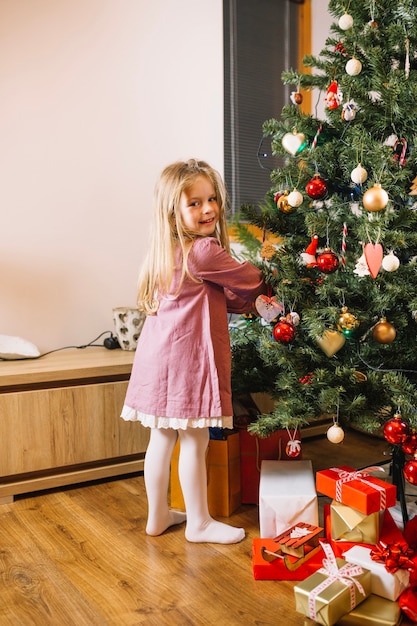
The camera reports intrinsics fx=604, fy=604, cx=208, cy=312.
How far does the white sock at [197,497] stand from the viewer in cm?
161

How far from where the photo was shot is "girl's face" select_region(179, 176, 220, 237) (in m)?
1.62

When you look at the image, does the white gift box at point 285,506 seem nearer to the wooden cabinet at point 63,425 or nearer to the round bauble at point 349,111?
the wooden cabinet at point 63,425

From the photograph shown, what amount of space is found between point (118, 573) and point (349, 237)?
1033 mm

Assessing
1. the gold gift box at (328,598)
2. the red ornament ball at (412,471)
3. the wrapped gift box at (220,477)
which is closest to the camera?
the gold gift box at (328,598)

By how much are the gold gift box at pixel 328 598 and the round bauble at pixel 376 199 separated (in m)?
0.80

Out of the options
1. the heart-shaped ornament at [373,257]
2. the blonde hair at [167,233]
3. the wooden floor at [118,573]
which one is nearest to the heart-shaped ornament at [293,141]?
the blonde hair at [167,233]

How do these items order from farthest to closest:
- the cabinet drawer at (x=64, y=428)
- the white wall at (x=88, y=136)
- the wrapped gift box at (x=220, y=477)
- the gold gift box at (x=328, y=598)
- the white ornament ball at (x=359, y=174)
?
the white wall at (x=88, y=136), the cabinet drawer at (x=64, y=428), the wrapped gift box at (x=220, y=477), the white ornament ball at (x=359, y=174), the gold gift box at (x=328, y=598)

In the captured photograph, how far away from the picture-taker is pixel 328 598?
1.18 metres

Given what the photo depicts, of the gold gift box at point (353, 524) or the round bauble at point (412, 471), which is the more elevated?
the round bauble at point (412, 471)

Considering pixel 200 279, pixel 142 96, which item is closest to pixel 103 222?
pixel 142 96

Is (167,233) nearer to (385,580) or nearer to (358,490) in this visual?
(358,490)

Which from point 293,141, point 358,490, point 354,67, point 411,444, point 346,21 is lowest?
point 358,490

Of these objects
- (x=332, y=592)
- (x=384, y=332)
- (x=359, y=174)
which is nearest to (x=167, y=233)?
(x=359, y=174)

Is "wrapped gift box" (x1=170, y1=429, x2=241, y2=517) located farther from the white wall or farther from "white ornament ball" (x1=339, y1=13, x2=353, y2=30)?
"white ornament ball" (x1=339, y1=13, x2=353, y2=30)
